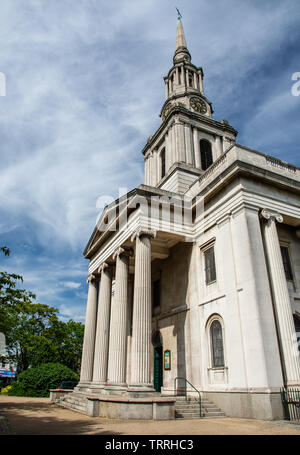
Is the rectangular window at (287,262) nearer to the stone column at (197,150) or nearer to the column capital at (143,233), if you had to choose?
the column capital at (143,233)

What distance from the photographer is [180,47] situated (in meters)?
36.7

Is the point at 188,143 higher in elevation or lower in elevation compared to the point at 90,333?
higher

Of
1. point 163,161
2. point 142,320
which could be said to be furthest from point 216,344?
point 163,161

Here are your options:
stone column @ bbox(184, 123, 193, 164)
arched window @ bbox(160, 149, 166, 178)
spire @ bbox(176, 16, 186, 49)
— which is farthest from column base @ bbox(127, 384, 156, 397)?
spire @ bbox(176, 16, 186, 49)

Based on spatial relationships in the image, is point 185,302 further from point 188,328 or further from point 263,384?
point 263,384

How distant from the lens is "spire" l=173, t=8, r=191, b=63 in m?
35.4

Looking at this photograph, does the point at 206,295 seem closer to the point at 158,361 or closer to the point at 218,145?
the point at 158,361

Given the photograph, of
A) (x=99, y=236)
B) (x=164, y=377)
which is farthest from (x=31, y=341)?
(x=164, y=377)

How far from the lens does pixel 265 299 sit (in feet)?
44.4

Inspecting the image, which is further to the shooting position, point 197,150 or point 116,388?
point 197,150

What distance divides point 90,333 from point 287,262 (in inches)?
566

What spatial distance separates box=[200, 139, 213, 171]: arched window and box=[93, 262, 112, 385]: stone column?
12295 mm

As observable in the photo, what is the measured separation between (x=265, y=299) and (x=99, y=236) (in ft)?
45.4

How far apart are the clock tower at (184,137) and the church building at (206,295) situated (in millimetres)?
2473
